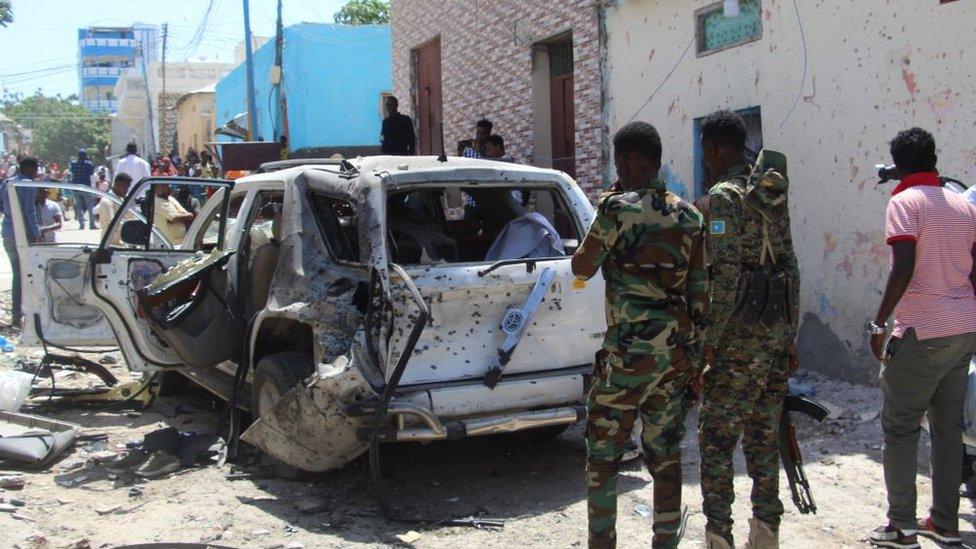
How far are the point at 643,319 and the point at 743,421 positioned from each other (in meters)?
0.68

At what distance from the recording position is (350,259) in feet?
17.1

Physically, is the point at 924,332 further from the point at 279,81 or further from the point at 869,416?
the point at 279,81

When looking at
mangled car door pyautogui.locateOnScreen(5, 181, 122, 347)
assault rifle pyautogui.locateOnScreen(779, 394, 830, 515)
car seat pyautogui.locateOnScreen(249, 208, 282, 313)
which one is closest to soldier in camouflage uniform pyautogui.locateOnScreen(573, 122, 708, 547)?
assault rifle pyautogui.locateOnScreen(779, 394, 830, 515)

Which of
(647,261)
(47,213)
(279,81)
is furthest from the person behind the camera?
(279,81)

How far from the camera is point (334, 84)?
23500 mm

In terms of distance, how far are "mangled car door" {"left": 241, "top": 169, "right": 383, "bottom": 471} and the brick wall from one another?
5.46 metres

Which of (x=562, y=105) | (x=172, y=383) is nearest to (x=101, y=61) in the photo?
(x=562, y=105)

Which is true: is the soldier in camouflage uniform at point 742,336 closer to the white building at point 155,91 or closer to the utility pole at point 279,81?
the utility pole at point 279,81

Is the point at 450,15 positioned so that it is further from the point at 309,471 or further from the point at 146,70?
the point at 146,70

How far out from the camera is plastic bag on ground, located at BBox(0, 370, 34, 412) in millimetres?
6434

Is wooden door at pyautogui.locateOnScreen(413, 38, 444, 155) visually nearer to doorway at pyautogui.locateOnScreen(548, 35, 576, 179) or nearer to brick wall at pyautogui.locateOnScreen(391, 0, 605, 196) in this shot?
brick wall at pyautogui.locateOnScreen(391, 0, 605, 196)

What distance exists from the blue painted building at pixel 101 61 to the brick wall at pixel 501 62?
9493 centimetres

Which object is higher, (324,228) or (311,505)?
(324,228)

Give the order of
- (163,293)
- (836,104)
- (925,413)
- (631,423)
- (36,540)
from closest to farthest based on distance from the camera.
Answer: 1. (631,423)
2. (925,413)
3. (36,540)
4. (163,293)
5. (836,104)
